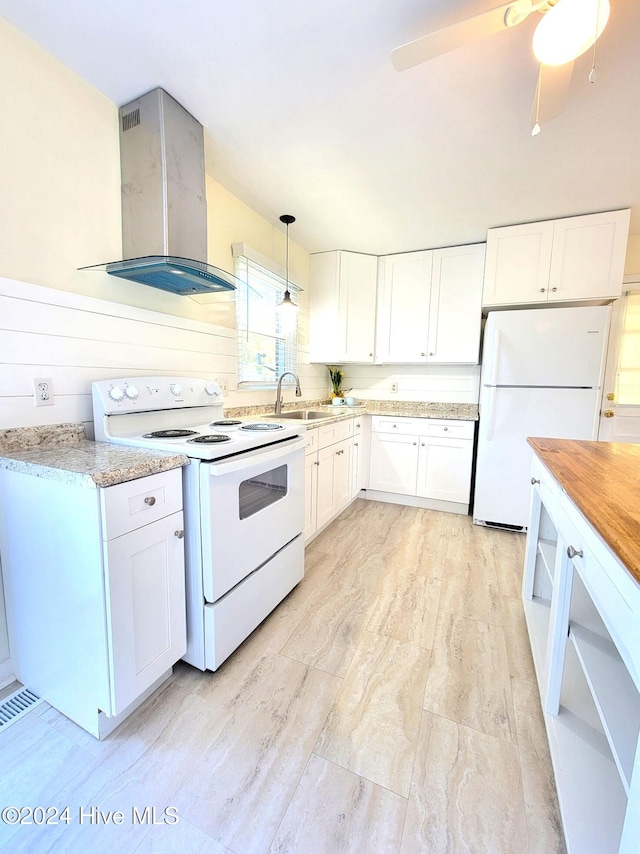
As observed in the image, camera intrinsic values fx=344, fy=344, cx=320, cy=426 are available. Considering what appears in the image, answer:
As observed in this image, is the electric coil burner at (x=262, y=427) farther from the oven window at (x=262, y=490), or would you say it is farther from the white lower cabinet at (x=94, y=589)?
the white lower cabinet at (x=94, y=589)

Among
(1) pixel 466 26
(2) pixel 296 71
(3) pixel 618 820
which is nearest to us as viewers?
(3) pixel 618 820

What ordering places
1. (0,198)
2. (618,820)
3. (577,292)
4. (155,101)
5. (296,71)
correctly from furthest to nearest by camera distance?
(577,292) < (155,101) < (296,71) < (0,198) < (618,820)

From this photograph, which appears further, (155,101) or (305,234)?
(305,234)

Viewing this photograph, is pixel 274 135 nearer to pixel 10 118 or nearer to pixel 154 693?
pixel 10 118

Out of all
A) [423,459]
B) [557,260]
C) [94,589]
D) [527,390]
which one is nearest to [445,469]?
[423,459]

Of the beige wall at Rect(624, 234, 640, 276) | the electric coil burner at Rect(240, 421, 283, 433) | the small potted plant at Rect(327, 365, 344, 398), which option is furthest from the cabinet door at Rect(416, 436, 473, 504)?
the beige wall at Rect(624, 234, 640, 276)

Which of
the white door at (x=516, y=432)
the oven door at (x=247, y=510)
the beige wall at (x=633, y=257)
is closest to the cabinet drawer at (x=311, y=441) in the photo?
the oven door at (x=247, y=510)

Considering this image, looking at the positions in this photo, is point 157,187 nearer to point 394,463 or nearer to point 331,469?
point 331,469

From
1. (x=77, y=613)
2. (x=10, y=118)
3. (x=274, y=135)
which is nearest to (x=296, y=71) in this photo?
(x=274, y=135)

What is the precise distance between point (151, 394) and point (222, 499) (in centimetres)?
69

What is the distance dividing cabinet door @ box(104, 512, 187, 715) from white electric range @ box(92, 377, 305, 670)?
9 centimetres

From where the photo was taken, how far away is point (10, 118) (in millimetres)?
1223

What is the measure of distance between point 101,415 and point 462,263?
3.04m

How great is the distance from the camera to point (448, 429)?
3.05m
